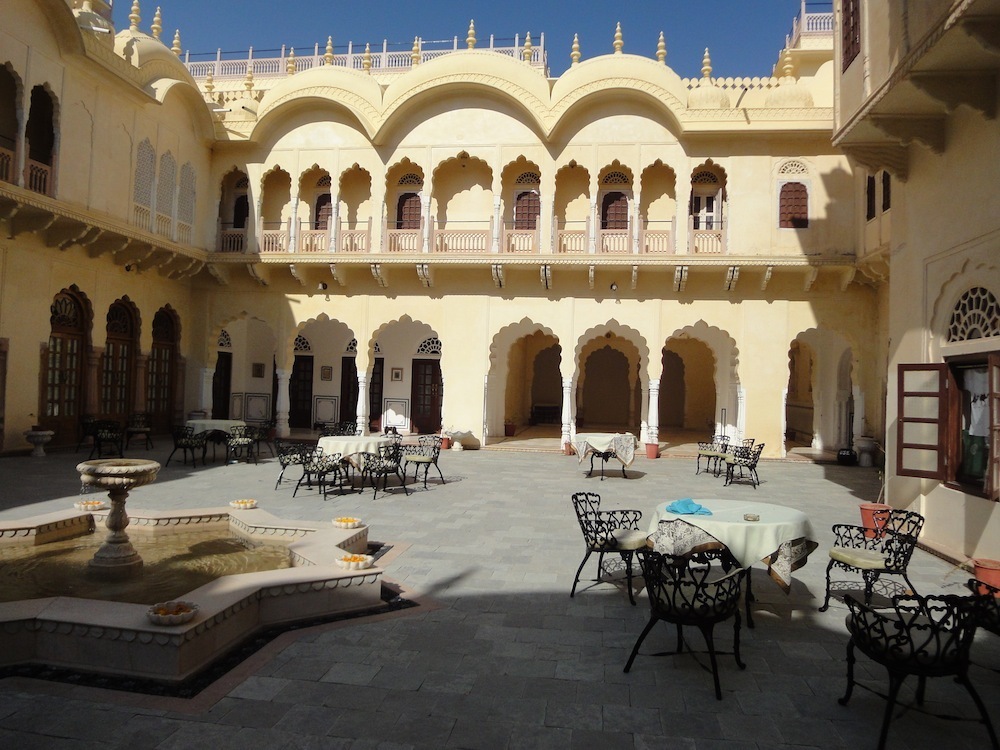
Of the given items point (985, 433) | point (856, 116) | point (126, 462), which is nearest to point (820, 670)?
point (985, 433)

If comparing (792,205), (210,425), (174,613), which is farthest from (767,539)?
(792,205)

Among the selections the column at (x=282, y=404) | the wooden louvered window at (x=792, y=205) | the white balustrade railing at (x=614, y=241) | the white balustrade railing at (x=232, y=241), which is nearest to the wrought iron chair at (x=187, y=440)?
the column at (x=282, y=404)

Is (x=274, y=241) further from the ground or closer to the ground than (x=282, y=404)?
further from the ground

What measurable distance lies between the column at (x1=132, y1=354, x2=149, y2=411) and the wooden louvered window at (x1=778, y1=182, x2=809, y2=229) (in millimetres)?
16458

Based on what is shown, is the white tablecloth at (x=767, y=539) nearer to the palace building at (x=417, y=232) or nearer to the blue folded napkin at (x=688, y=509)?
the blue folded napkin at (x=688, y=509)

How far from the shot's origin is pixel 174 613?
13.6 feet

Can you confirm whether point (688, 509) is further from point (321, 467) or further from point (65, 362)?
point (65, 362)

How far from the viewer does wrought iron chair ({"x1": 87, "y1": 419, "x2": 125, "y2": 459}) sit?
12766mm

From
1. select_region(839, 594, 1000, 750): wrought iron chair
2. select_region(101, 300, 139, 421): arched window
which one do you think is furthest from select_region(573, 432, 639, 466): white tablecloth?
select_region(101, 300, 139, 421): arched window

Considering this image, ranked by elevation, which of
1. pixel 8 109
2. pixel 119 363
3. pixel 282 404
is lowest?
pixel 282 404

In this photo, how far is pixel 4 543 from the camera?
639 centimetres

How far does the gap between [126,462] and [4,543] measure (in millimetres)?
1821

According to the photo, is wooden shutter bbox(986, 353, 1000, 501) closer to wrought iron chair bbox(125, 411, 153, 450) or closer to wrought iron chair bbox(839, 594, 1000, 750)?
wrought iron chair bbox(839, 594, 1000, 750)

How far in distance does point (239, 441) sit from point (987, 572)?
12115 mm
